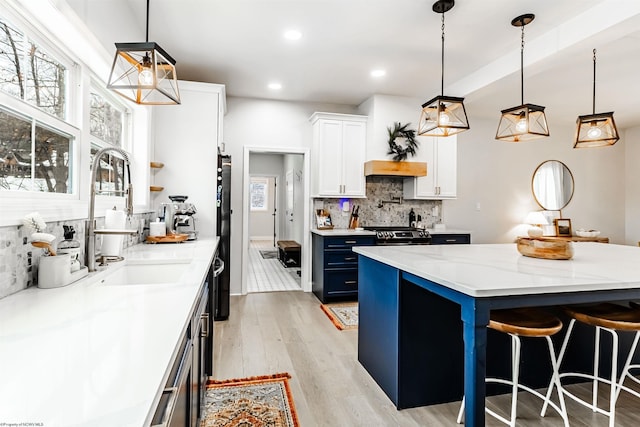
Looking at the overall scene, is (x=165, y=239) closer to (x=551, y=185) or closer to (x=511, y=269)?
(x=511, y=269)

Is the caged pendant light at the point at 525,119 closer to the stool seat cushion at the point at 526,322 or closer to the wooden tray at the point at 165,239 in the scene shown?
the stool seat cushion at the point at 526,322

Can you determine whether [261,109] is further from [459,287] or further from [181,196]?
[459,287]

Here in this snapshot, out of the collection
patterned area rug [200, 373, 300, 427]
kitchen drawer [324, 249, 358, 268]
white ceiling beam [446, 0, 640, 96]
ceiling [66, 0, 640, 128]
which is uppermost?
ceiling [66, 0, 640, 128]

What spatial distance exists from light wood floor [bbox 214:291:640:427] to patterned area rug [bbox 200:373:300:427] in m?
0.08

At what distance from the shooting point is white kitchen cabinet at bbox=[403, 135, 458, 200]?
15.9ft

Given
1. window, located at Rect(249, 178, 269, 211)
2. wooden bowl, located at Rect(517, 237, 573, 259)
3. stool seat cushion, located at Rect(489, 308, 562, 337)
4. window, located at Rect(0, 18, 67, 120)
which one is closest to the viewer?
window, located at Rect(0, 18, 67, 120)

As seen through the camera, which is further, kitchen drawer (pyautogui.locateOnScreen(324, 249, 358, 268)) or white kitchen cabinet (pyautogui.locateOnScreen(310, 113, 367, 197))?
white kitchen cabinet (pyautogui.locateOnScreen(310, 113, 367, 197))

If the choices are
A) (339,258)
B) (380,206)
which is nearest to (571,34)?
(380,206)

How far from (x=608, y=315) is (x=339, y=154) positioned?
3.37 meters

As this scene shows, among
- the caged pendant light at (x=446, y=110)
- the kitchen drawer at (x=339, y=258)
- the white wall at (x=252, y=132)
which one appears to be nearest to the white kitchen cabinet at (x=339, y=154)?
the white wall at (x=252, y=132)

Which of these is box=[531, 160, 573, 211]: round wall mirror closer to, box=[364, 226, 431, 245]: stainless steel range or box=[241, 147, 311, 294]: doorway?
box=[364, 226, 431, 245]: stainless steel range

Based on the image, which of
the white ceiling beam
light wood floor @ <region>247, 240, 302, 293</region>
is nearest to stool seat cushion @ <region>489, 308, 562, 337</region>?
the white ceiling beam

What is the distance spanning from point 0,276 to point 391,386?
2.01 m

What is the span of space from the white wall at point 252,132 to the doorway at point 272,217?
84 mm
